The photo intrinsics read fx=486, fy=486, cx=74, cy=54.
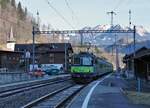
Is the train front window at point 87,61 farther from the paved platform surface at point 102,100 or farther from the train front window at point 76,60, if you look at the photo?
the paved platform surface at point 102,100

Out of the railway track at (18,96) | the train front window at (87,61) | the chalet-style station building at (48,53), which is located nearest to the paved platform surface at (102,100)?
the railway track at (18,96)

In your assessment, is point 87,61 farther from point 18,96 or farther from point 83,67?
point 18,96

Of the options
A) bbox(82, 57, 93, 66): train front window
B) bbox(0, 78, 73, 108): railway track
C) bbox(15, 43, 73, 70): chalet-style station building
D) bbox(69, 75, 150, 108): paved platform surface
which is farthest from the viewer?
bbox(15, 43, 73, 70): chalet-style station building

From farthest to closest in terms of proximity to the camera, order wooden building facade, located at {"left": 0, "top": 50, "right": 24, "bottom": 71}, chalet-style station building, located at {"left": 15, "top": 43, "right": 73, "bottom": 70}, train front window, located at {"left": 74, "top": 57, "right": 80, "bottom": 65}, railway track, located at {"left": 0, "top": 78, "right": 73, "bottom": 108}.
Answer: chalet-style station building, located at {"left": 15, "top": 43, "right": 73, "bottom": 70}, wooden building facade, located at {"left": 0, "top": 50, "right": 24, "bottom": 71}, train front window, located at {"left": 74, "top": 57, "right": 80, "bottom": 65}, railway track, located at {"left": 0, "top": 78, "right": 73, "bottom": 108}

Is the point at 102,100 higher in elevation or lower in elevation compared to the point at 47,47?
lower

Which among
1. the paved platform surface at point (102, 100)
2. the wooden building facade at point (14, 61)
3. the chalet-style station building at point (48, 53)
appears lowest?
the paved platform surface at point (102, 100)

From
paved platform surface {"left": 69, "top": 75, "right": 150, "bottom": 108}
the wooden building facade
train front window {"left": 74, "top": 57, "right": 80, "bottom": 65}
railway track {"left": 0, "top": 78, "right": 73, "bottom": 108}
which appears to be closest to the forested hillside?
the wooden building facade

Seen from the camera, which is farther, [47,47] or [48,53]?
[48,53]

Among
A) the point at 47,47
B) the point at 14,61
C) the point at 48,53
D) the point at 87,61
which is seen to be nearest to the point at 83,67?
the point at 87,61

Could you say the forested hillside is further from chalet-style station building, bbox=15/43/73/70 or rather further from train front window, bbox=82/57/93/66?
train front window, bbox=82/57/93/66

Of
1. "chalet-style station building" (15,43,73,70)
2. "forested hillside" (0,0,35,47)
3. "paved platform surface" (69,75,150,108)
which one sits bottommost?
"paved platform surface" (69,75,150,108)

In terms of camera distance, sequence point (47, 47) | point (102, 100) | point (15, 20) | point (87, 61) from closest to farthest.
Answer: point (102, 100)
point (87, 61)
point (15, 20)
point (47, 47)

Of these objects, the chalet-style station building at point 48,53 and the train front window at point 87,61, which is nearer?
the train front window at point 87,61

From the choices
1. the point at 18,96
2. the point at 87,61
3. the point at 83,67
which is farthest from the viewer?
the point at 87,61
